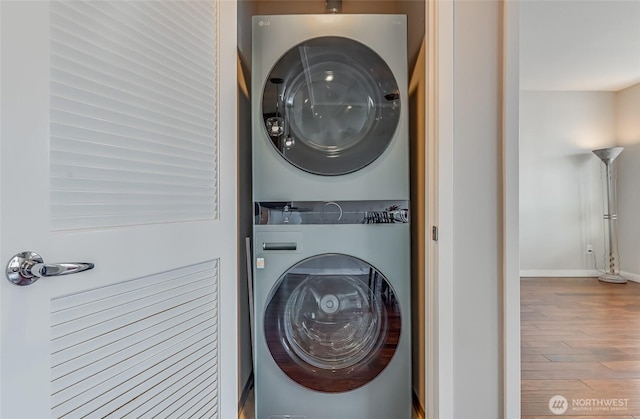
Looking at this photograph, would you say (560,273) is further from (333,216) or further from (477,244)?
(333,216)

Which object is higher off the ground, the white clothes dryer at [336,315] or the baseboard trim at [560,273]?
the white clothes dryer at [336,315]

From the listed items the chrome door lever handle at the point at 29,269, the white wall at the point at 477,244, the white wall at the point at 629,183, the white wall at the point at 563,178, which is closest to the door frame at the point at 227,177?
the chrome door lever handle at the point at 29,269

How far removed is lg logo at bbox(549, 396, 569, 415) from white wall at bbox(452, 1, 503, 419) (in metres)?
0.69

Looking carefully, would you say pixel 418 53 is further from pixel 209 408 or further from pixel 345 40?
pixel 209 408

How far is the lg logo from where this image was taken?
168 centimetres

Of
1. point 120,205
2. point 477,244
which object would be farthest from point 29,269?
point 477,244

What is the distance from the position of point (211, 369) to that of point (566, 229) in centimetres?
500

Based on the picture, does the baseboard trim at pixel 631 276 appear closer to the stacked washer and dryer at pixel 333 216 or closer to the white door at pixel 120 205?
the stacked washer and dryer at pixel 333 216

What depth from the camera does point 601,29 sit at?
3.07 meters

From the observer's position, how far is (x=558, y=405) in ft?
5.61

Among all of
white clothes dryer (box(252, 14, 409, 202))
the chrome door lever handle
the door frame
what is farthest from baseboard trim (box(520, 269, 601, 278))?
the chrome door lever handle

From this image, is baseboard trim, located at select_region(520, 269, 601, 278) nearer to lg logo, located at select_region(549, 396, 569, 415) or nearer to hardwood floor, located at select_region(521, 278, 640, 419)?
hardwood floor, located at select_region(521, 278, 640, 419)

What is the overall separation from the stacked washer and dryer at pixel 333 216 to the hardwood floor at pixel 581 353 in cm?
89

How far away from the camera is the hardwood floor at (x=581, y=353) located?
68.7 inches
